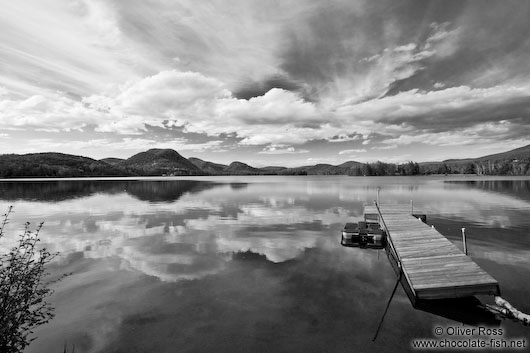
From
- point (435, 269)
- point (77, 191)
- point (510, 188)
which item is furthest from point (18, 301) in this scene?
point (510, 188)

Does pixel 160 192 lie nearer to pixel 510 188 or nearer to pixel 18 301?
pixel 18 301

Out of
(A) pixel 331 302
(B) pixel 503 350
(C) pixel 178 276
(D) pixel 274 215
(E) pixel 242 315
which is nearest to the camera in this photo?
(B) pixel 503 350

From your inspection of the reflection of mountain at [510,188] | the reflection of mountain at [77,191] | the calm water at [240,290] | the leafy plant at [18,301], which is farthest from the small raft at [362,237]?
the reflection of mountain at [510,188]

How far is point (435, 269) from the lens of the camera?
1772cm

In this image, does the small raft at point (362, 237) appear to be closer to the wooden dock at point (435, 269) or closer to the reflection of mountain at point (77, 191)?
the wooden dock at point (435, 269)

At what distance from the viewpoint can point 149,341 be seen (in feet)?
40.9

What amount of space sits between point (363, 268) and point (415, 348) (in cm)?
998

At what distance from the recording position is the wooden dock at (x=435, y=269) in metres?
15.4

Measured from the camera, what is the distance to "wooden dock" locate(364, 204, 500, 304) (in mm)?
15375

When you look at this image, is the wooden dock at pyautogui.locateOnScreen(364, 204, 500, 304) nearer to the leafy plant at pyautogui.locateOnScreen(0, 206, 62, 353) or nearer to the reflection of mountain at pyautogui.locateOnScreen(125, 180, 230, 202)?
the leafy plant at pyautogui.locateOnScreen(0, 206, 62, 353)

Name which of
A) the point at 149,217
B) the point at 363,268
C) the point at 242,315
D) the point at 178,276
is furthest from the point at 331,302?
the point at 149,217

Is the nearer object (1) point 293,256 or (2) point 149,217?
(1) point 293,256

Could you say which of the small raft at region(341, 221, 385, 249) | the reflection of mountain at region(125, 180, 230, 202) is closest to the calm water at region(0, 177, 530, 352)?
the small raft at region(341, 221, 385, 249)

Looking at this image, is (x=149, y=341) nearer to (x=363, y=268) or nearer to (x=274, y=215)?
(x=363, y=268)
